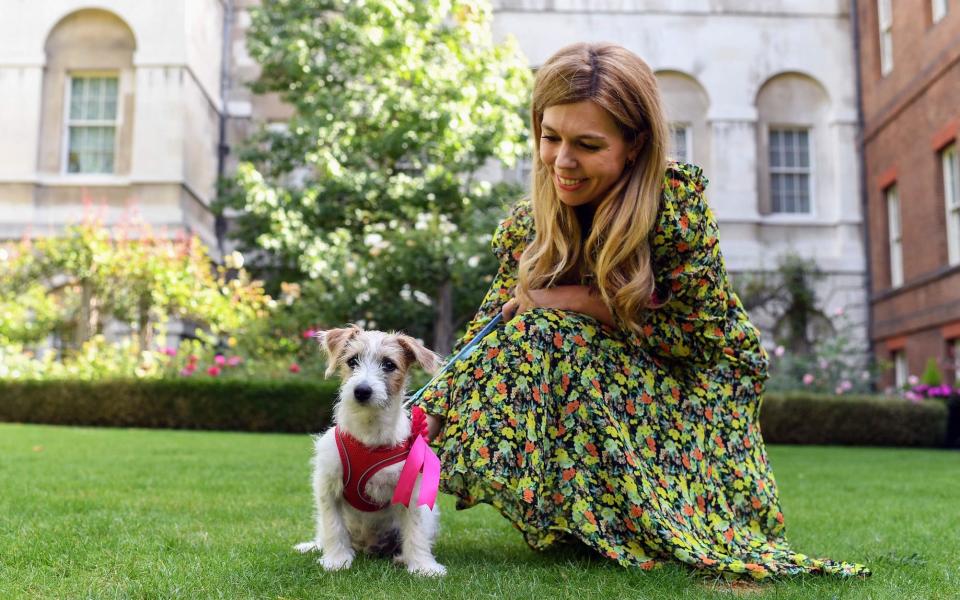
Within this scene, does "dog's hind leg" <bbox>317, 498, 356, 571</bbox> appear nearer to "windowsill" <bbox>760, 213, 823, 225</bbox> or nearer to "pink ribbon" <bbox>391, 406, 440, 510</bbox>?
"pink ribbon" <bbox>391, 406, 440, 510</bbox>

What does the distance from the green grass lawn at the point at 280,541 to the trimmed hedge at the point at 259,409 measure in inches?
170

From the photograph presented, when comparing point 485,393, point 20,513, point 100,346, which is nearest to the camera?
point 485,393

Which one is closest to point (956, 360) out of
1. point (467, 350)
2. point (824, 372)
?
point (824, 372)

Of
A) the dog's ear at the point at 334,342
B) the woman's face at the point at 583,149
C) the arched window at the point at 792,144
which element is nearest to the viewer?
the woman's face at the point at 583,149

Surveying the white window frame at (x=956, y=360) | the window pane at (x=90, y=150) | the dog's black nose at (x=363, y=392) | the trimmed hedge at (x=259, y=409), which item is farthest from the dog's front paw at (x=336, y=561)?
the window pane at (x=90, y=150)

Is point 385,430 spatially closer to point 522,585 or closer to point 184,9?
point 522,585

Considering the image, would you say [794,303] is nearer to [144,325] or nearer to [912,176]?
[912,176]

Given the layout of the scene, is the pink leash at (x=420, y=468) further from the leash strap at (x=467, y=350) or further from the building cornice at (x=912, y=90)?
the building cornice at (x=912, y=90)

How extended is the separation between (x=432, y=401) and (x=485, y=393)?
279 millimetres

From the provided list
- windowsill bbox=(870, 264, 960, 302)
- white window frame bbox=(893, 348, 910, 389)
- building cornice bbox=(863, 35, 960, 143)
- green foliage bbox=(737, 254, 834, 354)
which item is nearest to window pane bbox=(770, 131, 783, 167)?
building cornice bbox=(863, 35, 960, 143)

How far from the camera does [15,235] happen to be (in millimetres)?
15141

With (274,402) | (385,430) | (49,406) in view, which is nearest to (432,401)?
(385,430)

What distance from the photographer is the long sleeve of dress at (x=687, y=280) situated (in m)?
2.95

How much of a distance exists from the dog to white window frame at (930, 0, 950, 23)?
1343 cm
